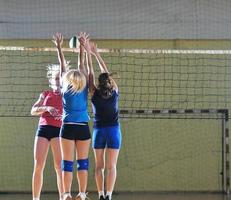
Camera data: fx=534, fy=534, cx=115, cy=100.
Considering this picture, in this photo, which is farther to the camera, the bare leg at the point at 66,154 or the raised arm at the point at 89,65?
Answer: the raised arm at the point at 89,65

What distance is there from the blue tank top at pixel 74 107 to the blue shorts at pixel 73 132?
0.22 ft

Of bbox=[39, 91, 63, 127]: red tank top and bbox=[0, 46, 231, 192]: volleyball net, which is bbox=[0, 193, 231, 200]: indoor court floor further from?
bbox=[39, 91, 63, 127]: red tank top

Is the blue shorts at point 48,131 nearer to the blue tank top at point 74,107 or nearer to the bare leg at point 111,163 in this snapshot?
the blue tank top at point 74,107

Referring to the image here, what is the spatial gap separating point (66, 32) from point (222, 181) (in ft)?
12.9

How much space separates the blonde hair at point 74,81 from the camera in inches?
237

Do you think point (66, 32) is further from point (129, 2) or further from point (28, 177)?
point (28, 177)

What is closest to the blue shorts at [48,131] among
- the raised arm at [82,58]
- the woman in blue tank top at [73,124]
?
the woman in blue tank top at [73,124]

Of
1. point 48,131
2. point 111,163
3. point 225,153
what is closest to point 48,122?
point 48,131

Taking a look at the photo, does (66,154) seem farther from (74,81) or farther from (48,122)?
(74,81)

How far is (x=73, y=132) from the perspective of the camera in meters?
6.04

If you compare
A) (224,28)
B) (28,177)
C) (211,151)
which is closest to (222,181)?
(211,151)

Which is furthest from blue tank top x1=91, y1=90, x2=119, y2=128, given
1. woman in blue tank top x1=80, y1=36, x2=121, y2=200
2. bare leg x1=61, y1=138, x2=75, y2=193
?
bare leg x1=61, y1=138, x2=75, y2=193

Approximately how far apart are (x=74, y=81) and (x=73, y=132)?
1.89 feet

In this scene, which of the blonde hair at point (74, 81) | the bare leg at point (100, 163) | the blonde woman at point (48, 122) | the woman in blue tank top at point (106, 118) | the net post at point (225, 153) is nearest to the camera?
the blonde hair at point (74, 81)
